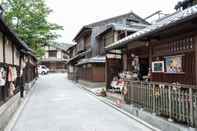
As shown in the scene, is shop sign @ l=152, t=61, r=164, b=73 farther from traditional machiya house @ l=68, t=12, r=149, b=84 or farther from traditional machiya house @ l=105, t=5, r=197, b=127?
traditional machiya house @ l=68, t=12, r=149, b=84

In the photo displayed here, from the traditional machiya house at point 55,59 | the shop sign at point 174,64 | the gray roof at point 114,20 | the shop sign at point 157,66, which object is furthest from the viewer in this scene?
the traditional machiya house at point 55,59

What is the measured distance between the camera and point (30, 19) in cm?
2450

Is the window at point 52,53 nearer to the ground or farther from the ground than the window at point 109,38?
farther from the ground

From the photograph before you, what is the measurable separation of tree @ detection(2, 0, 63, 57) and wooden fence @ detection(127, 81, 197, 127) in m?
16.6

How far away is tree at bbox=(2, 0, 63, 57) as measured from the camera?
946 inches

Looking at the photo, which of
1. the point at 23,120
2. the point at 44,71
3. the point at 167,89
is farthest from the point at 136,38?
the point at 44,71

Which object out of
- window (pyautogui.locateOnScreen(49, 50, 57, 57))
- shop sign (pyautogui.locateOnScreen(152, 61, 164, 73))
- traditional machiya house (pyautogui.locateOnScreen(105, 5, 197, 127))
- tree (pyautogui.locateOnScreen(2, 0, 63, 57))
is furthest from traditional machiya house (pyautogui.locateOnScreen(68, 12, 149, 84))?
window (pyautogui.locateOnScreen(49, 50, 57, 57))

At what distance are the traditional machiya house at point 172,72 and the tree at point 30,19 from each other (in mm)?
15329

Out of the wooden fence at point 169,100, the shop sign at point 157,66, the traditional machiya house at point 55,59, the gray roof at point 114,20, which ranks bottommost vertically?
the wooden fence at point 169,100

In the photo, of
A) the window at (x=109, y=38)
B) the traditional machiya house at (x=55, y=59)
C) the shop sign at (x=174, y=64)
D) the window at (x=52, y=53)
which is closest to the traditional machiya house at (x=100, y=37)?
the window at (x=109, y=38)

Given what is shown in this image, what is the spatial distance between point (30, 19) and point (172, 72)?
18.4 m

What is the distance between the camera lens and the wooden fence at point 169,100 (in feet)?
21.7

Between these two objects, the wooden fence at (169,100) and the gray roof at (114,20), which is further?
the gray roof at (114,20)

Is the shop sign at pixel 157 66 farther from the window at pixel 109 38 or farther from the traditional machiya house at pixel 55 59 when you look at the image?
the traditional machiya house at pixel 55 59
